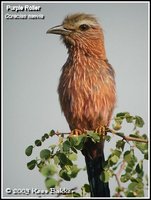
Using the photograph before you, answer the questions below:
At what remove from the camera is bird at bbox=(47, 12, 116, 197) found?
19.9 feet

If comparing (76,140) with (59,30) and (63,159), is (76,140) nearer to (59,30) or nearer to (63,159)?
(63,159)

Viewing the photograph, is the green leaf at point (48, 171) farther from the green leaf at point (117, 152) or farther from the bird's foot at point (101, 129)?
the bird's foot at point (101, 129)

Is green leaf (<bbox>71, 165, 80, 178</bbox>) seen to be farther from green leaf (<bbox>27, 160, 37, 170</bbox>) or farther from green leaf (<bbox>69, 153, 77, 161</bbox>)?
green leaf (<bbox>27, 160, 37, 170</bbox>)

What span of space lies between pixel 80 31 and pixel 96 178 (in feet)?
6.57

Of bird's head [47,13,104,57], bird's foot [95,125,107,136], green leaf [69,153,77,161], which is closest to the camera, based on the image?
green leaf [69,153,77,161]

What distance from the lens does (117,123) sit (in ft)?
14.6

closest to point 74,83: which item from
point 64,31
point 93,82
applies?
point 93,82

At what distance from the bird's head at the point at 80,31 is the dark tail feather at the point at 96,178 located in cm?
154

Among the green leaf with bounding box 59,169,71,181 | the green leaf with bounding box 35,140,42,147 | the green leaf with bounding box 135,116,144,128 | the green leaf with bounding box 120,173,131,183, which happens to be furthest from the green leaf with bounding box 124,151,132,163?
the green leaf with bounding box 35,140,42,147

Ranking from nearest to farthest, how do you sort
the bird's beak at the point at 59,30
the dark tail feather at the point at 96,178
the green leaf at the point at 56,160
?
the green leaf at the point at 56,160
the dark tail feather at the point at 96,178
the bird's beak at the point at 59,30

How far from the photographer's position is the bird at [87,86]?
6.05 m

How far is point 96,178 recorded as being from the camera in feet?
19.7

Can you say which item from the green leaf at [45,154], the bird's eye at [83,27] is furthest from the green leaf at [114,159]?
the bird's eye at [83,27]

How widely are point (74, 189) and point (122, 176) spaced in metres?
0.47
